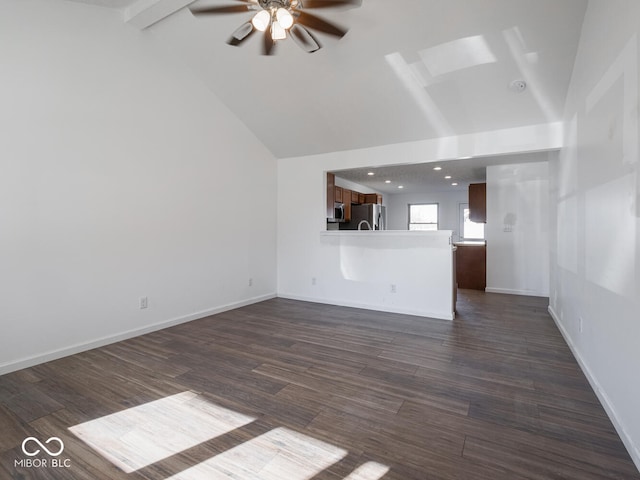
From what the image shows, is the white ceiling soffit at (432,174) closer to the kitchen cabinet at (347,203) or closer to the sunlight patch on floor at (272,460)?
the kitchen cabinet at (347,203)

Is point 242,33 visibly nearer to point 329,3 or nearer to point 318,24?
point 318,24

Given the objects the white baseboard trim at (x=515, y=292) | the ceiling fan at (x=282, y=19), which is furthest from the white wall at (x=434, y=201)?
the ceiling fan at (x=282, y=19)

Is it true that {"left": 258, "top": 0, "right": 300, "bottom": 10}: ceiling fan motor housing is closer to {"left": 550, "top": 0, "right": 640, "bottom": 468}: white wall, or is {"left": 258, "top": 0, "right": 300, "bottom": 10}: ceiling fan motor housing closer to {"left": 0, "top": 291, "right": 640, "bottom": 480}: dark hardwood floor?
{"left": 550, "top": 0, "right": 640, "bottom": 468}: white wall

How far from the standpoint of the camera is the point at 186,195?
392cm

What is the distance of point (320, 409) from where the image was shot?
80.0 inches

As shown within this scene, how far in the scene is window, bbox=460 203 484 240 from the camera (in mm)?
8594

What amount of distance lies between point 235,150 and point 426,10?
2.92 m

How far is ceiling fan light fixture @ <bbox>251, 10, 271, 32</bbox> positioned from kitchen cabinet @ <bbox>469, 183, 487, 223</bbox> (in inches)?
212

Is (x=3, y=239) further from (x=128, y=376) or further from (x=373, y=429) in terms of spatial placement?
(x=373, y=429)

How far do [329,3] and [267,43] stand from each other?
0.71 metres

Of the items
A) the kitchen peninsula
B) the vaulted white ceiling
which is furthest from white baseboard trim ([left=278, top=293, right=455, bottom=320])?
the vaulted white ceiling

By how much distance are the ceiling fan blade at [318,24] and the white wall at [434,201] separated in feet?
23.3

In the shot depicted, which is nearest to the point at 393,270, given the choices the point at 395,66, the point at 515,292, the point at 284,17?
the point at 395,66

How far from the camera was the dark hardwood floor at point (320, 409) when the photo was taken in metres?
1.56
